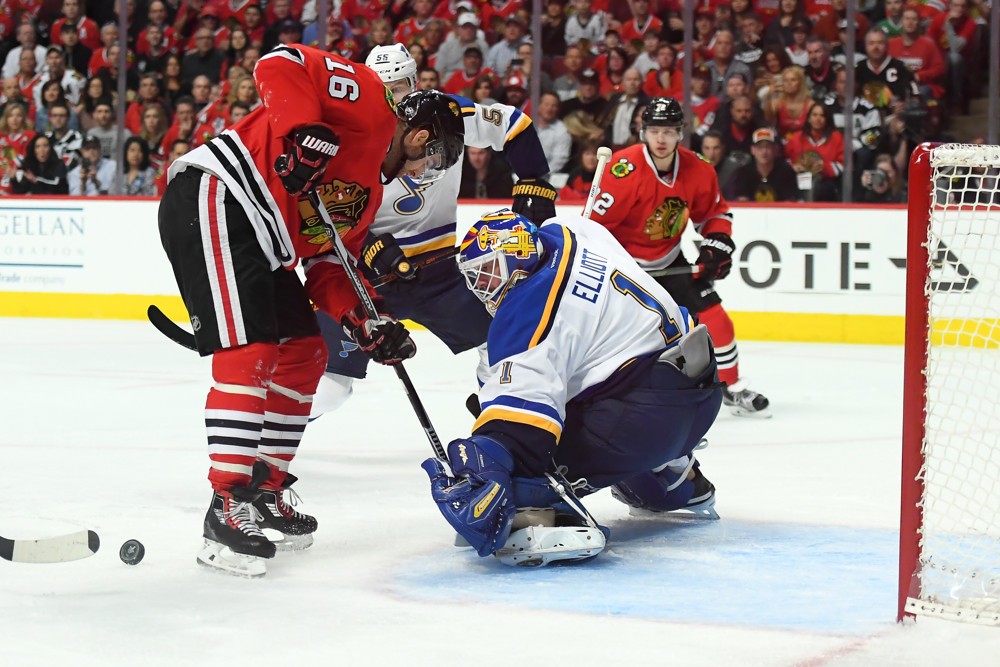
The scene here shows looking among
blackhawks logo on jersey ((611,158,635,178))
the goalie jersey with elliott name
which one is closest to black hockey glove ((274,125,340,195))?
the goalie jersey with elliott name

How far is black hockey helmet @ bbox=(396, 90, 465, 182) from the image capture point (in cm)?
289

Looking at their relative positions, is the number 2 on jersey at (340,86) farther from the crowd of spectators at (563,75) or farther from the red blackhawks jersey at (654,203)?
the crowd of spectators at (563,75)

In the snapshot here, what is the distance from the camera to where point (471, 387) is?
5719mm

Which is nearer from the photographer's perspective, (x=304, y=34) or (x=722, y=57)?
(x=722, y=57)

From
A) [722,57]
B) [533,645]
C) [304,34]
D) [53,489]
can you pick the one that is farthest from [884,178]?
[533,645]

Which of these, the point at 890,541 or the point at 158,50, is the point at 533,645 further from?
the point at 158,50

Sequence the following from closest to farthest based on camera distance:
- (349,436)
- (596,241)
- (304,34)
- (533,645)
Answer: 1. (533,645)
2. (596,241)
3. (349,436)
4. (304,34)

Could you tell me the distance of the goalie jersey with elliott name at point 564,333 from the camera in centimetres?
265

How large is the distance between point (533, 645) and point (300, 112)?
3.72 feet

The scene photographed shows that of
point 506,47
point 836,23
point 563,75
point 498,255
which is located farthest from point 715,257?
point 506,47

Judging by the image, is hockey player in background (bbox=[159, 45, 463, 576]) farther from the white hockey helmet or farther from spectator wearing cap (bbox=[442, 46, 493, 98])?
spectator wearing cap (bbox=[442, 46, 493, 98])

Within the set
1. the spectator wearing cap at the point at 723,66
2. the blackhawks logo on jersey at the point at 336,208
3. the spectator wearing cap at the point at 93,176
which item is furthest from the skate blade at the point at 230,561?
the spectator wearing cap at the point at 93,176

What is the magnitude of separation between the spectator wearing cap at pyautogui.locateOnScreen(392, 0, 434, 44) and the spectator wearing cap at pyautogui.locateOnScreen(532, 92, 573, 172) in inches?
44.6

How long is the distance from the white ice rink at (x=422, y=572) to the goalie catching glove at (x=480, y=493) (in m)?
0.09
